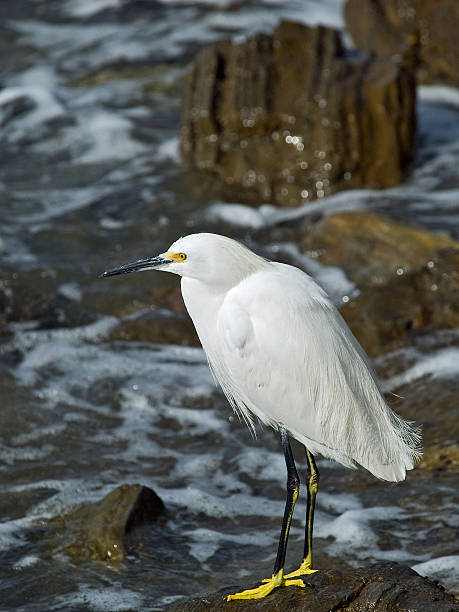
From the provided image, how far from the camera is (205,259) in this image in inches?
140

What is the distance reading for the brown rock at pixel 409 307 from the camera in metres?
6.08

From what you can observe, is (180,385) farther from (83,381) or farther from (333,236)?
(333,236)

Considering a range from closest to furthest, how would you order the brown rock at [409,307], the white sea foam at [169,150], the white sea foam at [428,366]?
the white sea foam at [428,366] → the brown rock at [409,307] → the white sea foam at [169,150]

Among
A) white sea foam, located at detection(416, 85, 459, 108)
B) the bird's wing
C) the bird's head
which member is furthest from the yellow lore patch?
white sea foam, located at detection(416, 85, 459, 108)

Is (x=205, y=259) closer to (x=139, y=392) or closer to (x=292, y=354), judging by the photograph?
(x=292, y=354)

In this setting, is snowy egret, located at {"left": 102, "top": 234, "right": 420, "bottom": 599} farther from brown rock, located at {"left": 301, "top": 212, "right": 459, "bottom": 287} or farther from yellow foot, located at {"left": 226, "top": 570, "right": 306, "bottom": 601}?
brown rock, located at {"left": 301, "top": 212, "right": 459, "bottom": 287}

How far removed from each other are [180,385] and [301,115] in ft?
12.5

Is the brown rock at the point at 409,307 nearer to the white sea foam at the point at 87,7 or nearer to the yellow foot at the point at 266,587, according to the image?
the yellow foot at the point at 266,587

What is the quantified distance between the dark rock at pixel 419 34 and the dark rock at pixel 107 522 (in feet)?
27.0

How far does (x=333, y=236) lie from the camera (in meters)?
7.93

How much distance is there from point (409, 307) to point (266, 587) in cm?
306

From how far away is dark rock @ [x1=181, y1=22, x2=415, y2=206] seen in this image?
8938mm

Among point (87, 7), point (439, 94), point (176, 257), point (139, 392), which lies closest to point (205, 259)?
point (176, 257)

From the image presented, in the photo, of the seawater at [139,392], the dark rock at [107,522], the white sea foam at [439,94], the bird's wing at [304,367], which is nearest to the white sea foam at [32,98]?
the seawater at [139,392]
